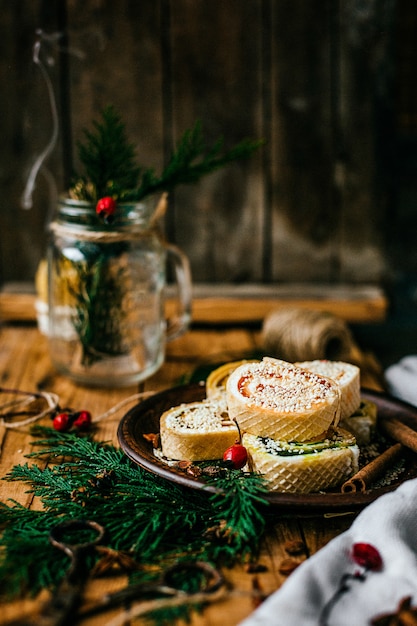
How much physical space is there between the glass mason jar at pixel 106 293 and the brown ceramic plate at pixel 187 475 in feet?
0.73

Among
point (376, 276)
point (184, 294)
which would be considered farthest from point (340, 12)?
point (184, 294)

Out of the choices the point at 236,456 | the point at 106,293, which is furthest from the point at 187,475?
the point at 106,293

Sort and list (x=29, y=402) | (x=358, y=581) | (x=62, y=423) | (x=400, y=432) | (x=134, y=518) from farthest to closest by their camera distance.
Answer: (x=29, y=402) → (x=62, y=423) → (x=400, y=432) → (x=134, y=518) → (x=358, y=581)

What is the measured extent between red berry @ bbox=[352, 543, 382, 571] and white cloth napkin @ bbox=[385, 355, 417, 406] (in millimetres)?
559

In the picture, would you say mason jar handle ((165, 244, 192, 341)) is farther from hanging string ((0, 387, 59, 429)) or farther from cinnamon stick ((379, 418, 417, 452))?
cinnamon stick ((379, 418, 417, 452))

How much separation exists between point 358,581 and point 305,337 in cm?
85

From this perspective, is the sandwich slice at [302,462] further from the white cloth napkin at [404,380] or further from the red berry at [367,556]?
the white cloth napkin at [404,380]

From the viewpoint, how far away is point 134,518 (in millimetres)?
952

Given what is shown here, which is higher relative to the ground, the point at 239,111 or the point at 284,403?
the point at 239,111

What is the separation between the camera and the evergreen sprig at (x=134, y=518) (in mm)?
874

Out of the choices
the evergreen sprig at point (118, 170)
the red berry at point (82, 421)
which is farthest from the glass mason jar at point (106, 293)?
the red berry at point (82, 421)

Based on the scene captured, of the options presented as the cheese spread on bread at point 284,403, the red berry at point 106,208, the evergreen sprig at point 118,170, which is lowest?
the cheese spread on bread at point 284,403

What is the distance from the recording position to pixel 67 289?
57.1 inches

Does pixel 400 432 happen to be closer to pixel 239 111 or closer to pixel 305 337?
pixel 305 337
